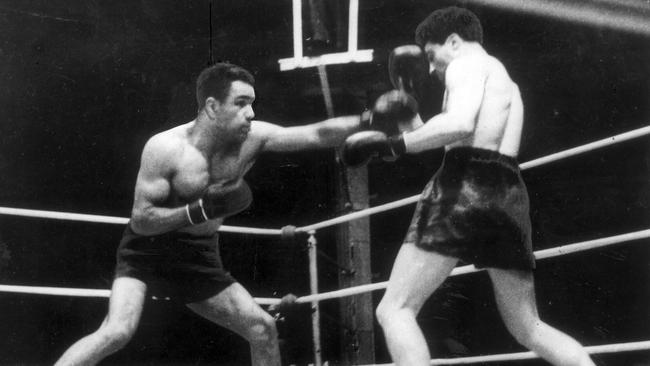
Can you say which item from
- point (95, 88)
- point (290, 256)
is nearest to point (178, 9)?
point (95, 88)

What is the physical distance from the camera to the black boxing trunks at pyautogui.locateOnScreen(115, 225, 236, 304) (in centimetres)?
215

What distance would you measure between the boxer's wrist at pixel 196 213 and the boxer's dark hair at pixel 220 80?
0.38 metres

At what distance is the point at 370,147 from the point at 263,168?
1.19 meters

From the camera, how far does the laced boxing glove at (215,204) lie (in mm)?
2043

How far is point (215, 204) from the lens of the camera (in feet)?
6.70

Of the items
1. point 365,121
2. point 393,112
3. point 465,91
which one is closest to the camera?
point 465,91

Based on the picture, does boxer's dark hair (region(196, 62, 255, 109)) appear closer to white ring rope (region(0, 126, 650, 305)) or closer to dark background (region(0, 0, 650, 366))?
dark background (region(0, 0, 650, 366))

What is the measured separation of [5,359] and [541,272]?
6.57 ft

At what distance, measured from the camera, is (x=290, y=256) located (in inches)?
117

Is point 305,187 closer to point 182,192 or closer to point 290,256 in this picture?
point 290,256

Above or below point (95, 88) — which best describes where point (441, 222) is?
below

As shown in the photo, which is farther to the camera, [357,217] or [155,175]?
[357,217]

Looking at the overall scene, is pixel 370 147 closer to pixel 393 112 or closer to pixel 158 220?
pixel 393 112

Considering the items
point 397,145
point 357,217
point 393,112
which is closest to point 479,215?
point 397,145
